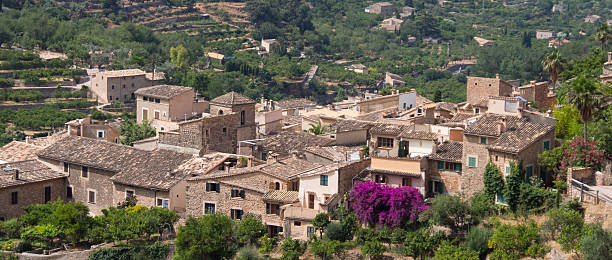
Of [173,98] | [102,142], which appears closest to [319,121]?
[173,98]

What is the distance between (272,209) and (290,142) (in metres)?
8.60

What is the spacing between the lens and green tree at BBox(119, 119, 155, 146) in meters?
54.0

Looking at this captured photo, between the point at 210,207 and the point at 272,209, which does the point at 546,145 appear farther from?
the point at 210,207

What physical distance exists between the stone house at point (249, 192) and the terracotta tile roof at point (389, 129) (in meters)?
4.17

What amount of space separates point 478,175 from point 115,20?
3742 inches

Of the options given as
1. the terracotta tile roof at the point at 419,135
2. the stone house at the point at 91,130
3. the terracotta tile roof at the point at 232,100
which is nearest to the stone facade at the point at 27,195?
the stone house at the point at 91,130

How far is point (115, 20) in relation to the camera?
413 feet

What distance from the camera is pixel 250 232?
126ft

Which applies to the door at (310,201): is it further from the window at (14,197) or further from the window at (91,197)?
the window at (14,197)

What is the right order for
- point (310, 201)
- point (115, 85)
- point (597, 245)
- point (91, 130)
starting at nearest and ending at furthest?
1. point (597, 245)
2. point (310, 201)
3. point (91, 130)
4. point (115, 85)

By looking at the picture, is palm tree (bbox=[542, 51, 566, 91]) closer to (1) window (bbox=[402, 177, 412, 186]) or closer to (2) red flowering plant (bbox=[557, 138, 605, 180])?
(2) red flowering plant (bbox=[557, 138, 605, 180])

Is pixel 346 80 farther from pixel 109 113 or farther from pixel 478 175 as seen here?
pixel 478 175

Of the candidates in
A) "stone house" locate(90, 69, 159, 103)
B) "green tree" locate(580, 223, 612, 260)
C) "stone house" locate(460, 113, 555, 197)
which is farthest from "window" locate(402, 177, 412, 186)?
"stone house" locate(90, 69, 159, 103)

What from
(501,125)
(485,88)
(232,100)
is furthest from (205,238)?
(485,88)
